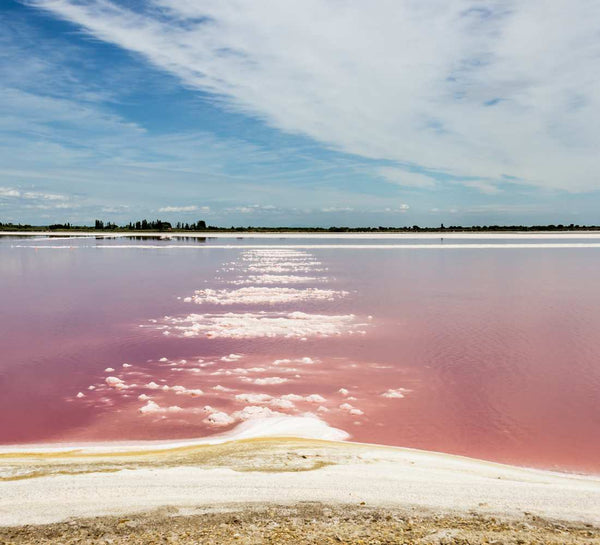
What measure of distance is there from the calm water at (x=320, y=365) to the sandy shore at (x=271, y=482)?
76 cm

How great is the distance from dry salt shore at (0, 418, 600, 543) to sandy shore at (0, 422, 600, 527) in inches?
0.5

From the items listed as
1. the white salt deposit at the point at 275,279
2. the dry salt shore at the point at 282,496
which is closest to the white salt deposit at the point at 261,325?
the dry salt shore at the point at 282,496

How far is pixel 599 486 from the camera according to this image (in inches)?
239

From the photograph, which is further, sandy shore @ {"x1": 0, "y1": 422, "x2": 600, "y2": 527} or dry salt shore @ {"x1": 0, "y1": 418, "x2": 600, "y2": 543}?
sandy shore @ {"x1": 0, "y1": 422, "x2": 600, "y2": 527}

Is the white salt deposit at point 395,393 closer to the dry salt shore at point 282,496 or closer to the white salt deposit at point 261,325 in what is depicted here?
the dry salt shore at point 282,496

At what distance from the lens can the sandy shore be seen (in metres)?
5.25

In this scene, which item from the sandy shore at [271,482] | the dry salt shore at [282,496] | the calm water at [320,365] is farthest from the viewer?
the calm water at [320,365]

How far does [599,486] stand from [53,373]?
33.6ft

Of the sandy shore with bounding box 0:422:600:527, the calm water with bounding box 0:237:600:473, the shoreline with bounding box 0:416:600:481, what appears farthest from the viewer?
the calm water with bounding box 0:237:600:473

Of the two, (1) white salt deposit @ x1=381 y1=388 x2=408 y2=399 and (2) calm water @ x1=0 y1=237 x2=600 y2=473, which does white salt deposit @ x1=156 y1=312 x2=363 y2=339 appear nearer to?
(2) calm water @ x1=0 y1=237 x2=600 y2=473

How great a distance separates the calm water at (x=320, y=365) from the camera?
8023 millimetres

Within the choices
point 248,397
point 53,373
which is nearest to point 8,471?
point 248,397

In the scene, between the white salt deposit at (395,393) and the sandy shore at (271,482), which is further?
the white salt deposit at (395,393)

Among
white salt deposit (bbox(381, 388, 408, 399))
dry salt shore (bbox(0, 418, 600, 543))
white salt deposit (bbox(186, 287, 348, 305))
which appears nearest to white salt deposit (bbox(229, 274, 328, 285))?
white salt deposit (bbox(186, 287, 348, 305))
